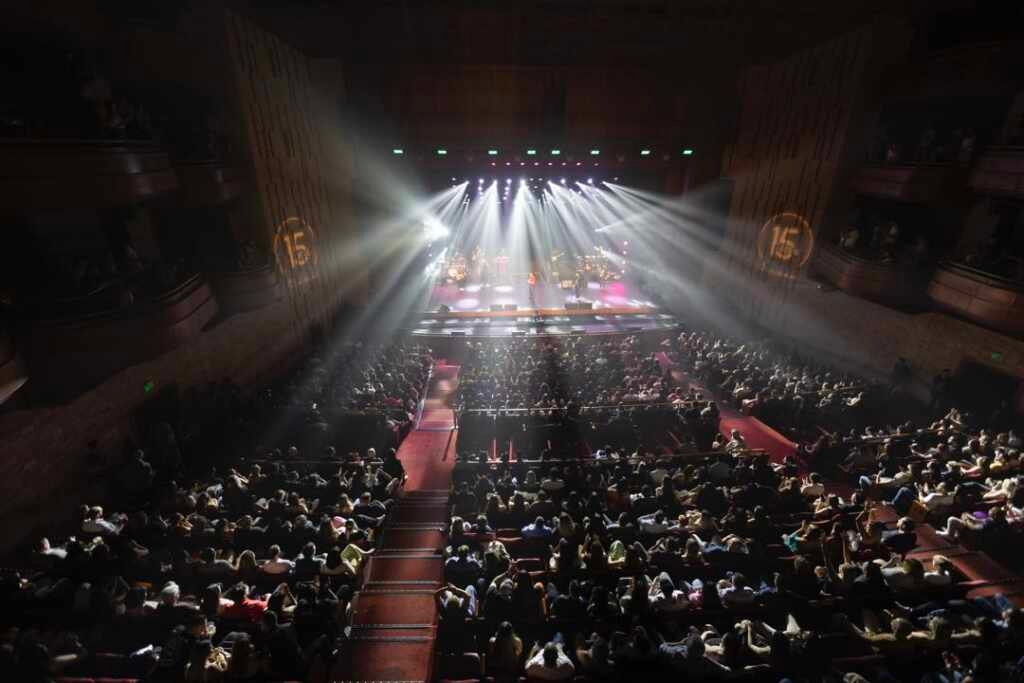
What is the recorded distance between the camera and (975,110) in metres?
10.5

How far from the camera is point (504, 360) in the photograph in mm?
12570

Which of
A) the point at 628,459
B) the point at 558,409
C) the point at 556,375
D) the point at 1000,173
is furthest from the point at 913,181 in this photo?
the point at 558,409

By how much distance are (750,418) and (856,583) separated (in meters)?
6.24

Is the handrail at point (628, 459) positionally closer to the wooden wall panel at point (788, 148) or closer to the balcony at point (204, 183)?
the balcony at point (204, 183)

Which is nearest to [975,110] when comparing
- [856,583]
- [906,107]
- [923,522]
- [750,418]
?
[906,107]

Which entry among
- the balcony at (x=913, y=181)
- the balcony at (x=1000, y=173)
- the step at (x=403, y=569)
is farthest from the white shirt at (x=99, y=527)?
the balcony at (x=913, y=181)

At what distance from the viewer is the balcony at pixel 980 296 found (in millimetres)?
8031

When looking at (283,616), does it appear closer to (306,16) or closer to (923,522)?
(923,522)

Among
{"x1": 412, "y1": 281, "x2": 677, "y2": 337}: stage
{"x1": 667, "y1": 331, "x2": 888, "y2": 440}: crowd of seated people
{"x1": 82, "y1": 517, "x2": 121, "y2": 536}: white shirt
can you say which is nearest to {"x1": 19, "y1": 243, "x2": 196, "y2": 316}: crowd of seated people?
{"x1": 82, "y1": 517, "x2": 121, "y2": 536}: white shirt

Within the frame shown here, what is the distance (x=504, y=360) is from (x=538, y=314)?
5.69 m

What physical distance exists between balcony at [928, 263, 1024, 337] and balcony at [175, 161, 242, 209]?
50.6ft

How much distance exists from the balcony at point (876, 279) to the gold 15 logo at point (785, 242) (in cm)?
139

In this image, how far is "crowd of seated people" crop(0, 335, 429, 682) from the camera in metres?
4.13

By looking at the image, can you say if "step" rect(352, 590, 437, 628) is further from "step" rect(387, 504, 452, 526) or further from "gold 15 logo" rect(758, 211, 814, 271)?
→ "gold 15 logo" rect(758, 211, 814, 271)
